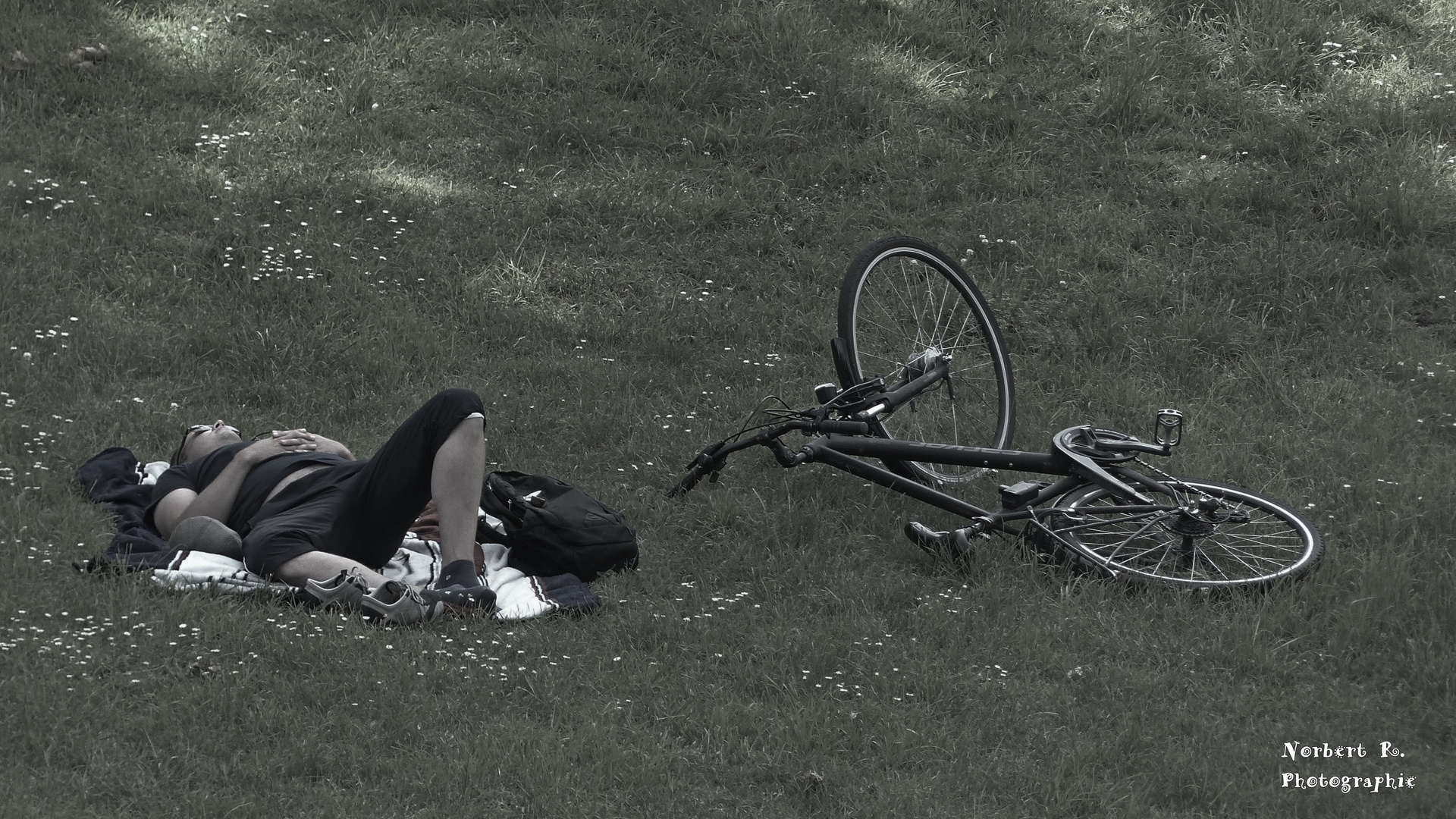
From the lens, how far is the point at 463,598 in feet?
17.5

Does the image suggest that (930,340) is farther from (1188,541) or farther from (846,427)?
(1188,541)

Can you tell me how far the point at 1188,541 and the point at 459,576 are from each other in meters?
2.90

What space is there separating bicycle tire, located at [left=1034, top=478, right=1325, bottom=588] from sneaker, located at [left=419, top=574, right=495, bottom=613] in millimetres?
2248

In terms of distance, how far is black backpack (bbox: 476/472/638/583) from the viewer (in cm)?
577

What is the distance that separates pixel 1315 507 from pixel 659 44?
20.1 feet

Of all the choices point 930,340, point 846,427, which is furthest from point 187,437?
point 930,340

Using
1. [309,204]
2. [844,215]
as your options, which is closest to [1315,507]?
[844,215]

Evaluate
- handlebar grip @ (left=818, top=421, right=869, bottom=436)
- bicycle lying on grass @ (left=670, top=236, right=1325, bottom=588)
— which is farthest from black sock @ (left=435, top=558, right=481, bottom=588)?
handlebar grip @ (left=818, top=421, right=869, bottom=436)

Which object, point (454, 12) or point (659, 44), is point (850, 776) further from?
point (454, 12)

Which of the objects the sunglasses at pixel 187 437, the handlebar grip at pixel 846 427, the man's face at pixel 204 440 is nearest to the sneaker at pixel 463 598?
the man's face at pixel 204 440

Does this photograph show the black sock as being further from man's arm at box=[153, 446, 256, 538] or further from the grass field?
man's arm at box=[153, 446, 256, 538]

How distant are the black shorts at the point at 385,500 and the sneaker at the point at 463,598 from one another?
1.10ft

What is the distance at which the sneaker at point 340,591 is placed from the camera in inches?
203

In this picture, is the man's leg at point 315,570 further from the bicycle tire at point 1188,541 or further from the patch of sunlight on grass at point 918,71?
the patch of sunlight on grass at point 918,71
